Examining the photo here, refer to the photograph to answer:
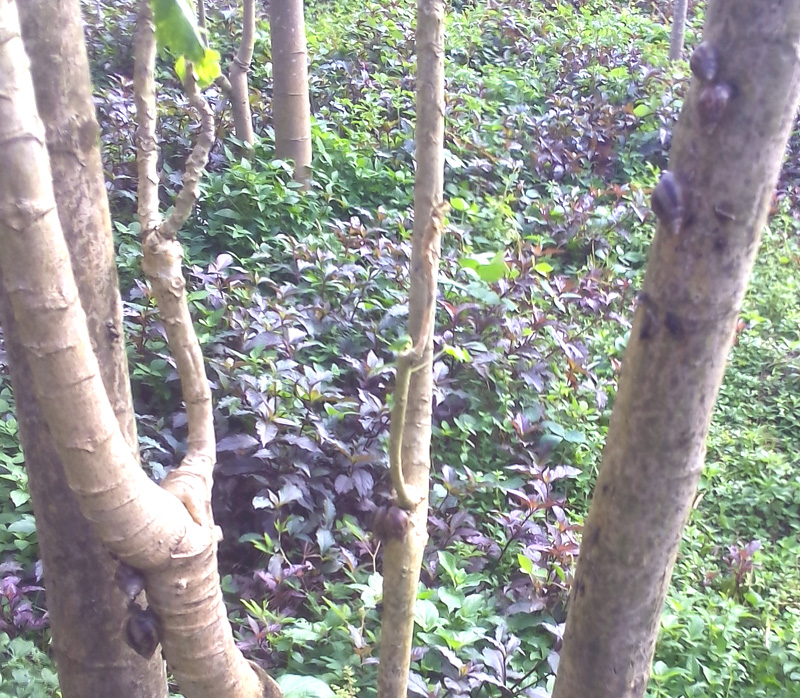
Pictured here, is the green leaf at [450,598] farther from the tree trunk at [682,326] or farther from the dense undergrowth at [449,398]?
the tree trunk at [682,326]

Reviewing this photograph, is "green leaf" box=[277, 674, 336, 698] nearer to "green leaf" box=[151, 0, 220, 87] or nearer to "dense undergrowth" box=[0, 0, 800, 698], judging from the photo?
"dense undergrowth" box=[0, 0, 800, 698]

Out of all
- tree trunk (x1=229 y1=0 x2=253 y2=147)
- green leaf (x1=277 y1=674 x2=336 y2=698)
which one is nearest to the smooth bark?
tree trunk (x1=229 y1=0 x2=253 y2=147)

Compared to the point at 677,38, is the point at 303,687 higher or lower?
lower

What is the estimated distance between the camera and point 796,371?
13.0 ft

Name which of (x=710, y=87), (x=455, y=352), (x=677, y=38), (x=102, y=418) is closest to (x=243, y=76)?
(x=455, y=352)

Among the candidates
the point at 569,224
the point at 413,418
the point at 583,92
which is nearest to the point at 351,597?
the point at 413,418

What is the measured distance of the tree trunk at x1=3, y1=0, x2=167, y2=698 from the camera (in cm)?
116

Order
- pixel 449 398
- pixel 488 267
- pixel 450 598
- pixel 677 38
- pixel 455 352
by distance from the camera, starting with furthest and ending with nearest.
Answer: pixel 677 38, pixel 449 398, pixel 450 598, pixel 455 352, pixel 488 267

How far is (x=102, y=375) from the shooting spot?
1.28 metres

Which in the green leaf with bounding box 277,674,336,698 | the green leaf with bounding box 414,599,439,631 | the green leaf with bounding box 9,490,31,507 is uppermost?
the green leaf with bounding box 9,490,31,507

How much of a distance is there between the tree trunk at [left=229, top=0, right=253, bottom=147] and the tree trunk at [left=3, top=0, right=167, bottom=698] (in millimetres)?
3214

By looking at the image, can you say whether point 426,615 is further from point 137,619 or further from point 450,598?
point 137,619

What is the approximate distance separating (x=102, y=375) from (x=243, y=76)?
364 centimetres

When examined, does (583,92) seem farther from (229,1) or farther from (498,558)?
(498,558)
